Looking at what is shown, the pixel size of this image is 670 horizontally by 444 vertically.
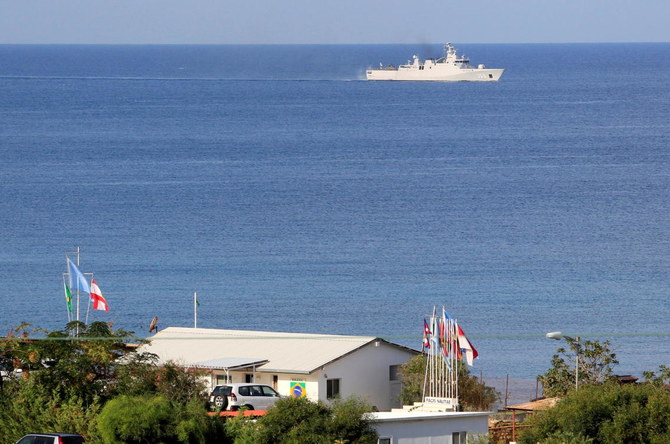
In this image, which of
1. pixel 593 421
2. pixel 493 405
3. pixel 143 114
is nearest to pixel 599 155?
pixel 143 114

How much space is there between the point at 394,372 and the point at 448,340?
3278 millimetres

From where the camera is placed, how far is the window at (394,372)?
37656mm

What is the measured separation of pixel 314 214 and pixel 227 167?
29973 mm

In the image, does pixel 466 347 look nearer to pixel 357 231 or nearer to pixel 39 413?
pixel 39 413

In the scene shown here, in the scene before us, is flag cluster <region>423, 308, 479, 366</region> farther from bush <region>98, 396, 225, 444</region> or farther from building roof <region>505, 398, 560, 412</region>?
bush <region>98, 396, 225, 444</region>

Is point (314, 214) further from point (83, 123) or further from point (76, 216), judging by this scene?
point (83, 123)

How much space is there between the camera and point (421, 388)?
35.3 metres

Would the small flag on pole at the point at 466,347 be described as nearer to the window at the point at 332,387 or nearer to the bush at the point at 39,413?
the window at the point at 332,387

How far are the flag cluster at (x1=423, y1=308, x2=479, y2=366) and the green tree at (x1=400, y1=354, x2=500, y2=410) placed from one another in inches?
26.4

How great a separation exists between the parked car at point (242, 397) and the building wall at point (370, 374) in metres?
4.11

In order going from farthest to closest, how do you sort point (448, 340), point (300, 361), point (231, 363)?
point (300, 361) < point (231, 363) < point (448, 340)

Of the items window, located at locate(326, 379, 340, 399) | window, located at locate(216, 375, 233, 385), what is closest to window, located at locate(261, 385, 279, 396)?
window, located at locate(216, 375, 233, 385)

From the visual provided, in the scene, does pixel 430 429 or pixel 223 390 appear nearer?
pixel 430 429

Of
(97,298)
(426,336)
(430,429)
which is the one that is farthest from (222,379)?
(430,429)
